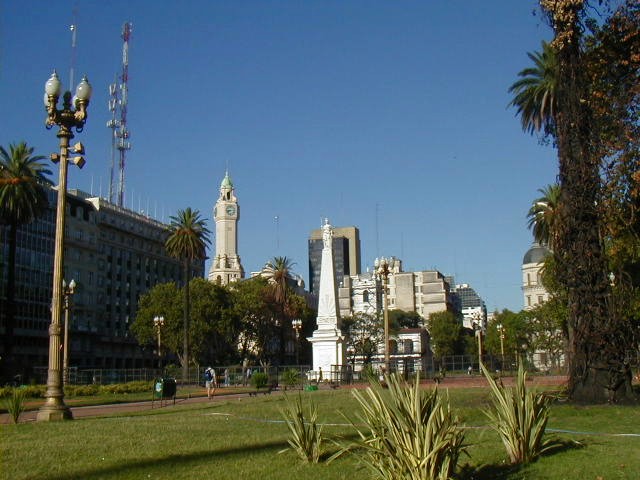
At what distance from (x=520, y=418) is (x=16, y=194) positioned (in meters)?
48.4

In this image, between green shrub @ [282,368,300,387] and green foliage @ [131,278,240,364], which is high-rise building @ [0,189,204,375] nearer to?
green foliage @ [131,278,240,364]

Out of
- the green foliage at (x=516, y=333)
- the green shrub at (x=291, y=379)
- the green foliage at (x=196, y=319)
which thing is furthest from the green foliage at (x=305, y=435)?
the green foliage at (x=516, y=333)

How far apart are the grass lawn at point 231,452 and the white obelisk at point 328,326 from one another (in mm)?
40052

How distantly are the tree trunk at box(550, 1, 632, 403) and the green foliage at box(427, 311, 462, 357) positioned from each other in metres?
105

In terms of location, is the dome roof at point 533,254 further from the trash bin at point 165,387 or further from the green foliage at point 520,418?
the green foliage at point 520,418

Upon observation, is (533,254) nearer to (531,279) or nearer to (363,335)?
(531,279)

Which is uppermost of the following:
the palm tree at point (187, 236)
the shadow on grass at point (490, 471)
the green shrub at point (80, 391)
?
the palm tree at point (187, 236)

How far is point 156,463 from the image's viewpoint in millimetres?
10141

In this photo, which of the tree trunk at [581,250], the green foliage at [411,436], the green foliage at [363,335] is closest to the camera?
the green foliage at [411,436]

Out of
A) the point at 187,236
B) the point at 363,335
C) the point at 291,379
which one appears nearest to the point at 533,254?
the point at 363,335

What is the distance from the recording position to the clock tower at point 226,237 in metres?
143

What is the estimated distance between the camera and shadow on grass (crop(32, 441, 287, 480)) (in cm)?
922

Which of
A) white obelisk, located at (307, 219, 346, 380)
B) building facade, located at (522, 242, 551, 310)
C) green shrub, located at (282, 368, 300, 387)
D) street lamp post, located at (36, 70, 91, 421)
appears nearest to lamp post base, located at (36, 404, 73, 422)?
street lamp post, located at (36, 70, 91, 421)

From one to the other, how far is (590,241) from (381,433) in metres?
13.7
